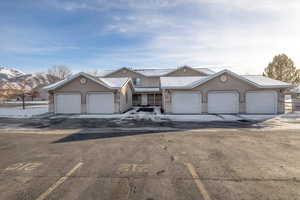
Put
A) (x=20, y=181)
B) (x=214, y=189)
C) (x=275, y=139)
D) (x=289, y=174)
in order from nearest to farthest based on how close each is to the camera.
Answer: (x=214, y=189) < (x=20, y=181) < (x=289, y=174) < (x=275, y=139)

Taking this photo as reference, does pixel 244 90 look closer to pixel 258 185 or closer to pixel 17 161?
pixel 258 185

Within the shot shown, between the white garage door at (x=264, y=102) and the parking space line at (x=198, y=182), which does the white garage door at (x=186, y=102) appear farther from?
the parking space line at (x=198, y=182)

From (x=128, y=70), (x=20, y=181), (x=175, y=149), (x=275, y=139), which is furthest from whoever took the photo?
(x=128, y=70)

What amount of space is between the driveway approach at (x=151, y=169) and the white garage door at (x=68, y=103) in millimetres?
9938

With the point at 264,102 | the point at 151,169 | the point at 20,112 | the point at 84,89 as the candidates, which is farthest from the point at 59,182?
the point at 20,112

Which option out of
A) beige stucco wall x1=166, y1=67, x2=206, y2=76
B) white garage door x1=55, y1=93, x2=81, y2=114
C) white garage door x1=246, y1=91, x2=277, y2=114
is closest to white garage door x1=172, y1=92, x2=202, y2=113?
white garage door x1=246, y1=91, x2=277, y2=114

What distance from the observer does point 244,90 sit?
1532 centimetres

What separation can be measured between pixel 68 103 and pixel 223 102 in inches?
670

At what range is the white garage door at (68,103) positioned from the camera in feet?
54.4

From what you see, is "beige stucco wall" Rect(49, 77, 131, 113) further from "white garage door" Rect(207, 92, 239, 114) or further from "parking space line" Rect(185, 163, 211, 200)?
"parking space line" Rect(185, 163, 211, 200)

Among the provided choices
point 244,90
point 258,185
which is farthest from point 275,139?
point 244,90

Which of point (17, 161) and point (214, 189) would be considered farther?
point (17, 161)

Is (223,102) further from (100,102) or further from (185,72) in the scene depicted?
(185,72)

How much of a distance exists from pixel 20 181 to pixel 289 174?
685cm
